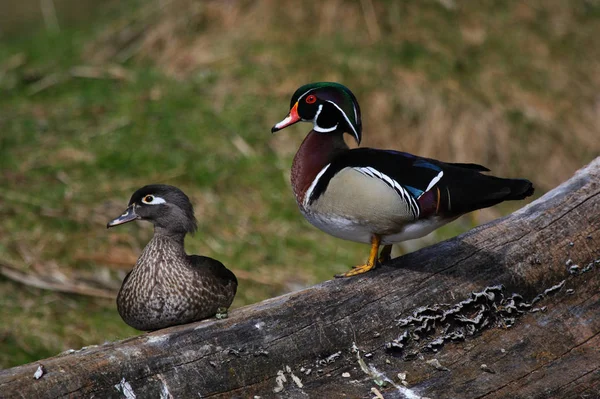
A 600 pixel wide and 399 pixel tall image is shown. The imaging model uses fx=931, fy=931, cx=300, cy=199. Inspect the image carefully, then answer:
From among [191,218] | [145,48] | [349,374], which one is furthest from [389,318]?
[145,48]

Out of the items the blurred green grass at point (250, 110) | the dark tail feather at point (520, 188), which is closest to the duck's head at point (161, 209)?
the dark tail feather at point (520, 188)

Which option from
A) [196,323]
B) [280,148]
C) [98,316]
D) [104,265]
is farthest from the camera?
[280,148]

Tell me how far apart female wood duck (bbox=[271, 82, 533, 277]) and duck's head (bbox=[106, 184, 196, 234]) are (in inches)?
16.8

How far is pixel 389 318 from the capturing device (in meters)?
2.85

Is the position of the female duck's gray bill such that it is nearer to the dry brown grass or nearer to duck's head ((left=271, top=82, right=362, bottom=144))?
duck's head ((left=271, top=82, right=362, bottom=144))

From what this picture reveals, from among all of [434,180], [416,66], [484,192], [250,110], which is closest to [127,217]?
[434,180]

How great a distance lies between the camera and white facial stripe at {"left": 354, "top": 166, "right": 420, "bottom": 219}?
8.93 ft

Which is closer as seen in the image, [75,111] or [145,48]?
[75,111]

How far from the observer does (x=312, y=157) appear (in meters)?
2.89

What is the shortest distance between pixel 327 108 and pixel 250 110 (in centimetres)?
323

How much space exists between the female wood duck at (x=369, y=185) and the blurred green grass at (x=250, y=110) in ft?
6.55

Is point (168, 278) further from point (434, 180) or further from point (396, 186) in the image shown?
point (434, 180)

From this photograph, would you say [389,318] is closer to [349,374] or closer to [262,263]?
[349,374]

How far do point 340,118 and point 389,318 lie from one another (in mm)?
635
